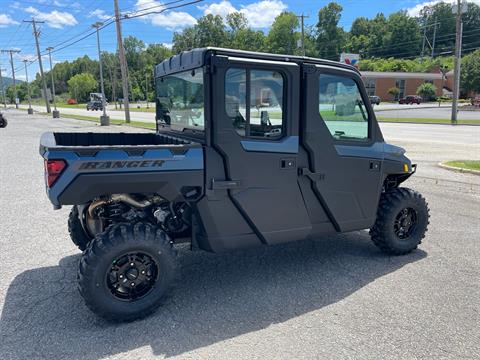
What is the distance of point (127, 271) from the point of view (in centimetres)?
332

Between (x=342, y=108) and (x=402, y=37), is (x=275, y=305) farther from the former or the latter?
(x=402, y=37)

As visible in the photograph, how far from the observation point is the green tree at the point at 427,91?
69.0 metres

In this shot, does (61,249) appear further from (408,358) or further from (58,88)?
(58,88)

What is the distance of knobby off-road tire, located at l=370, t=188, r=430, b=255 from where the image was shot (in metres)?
4.54

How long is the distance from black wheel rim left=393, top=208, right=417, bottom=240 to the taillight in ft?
12.1

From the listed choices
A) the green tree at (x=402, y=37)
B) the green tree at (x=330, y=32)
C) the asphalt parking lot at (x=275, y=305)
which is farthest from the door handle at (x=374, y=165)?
the green tree at (x=402, y=37)

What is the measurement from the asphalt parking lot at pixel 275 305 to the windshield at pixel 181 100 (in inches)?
64.6

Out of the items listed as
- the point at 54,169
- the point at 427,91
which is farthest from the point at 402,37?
the point at 54,169

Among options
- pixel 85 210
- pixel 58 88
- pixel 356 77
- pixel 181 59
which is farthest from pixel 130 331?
pixel 58 88

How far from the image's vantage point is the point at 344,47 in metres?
114

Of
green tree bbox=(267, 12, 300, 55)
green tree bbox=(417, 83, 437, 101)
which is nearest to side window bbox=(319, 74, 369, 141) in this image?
green tree bbox=(417, 83, 437, 101)

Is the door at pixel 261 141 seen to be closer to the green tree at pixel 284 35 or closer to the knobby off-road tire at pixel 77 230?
the knobby off-road tire at pixel 77 230

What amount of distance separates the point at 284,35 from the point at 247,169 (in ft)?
341

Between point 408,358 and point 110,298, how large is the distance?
2.36 m
